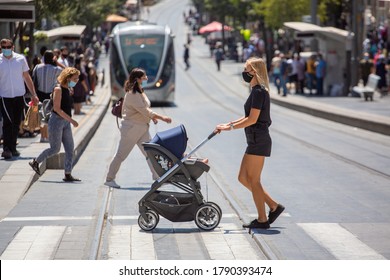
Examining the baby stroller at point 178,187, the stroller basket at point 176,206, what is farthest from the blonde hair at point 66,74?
the stroller basket at point 176,206

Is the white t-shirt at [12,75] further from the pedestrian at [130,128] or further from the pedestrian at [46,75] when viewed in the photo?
the pedestrian at [130,128]

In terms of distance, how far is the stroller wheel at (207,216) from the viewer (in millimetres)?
12438

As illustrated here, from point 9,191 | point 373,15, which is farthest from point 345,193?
point 373,15

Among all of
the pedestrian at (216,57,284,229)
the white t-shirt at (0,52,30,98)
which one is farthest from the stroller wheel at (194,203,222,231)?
the white t-shirt at (0,52,30,98)

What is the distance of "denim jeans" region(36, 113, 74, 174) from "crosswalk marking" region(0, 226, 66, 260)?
408cm

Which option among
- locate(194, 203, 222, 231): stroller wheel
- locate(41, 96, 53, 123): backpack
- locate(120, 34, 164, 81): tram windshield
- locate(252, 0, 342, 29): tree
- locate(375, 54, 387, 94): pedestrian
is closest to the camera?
locate(194, 203, 222, 231): stroller wheel

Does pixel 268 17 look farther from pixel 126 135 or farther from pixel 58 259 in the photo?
pixel 58 259

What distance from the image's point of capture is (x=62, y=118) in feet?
54.5

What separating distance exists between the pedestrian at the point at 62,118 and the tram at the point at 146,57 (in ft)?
90.2

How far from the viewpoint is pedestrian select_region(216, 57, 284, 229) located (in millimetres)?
12180

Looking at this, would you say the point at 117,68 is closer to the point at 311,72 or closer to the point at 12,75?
the point at 311,72

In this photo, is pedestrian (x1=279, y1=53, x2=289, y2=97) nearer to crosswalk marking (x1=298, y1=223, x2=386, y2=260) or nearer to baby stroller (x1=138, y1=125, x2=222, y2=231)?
crosswalk marking (x1=298, y1=223, x2=386, y2=260)

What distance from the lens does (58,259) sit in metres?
10.7

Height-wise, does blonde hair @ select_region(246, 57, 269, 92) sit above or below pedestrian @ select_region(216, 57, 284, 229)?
above
